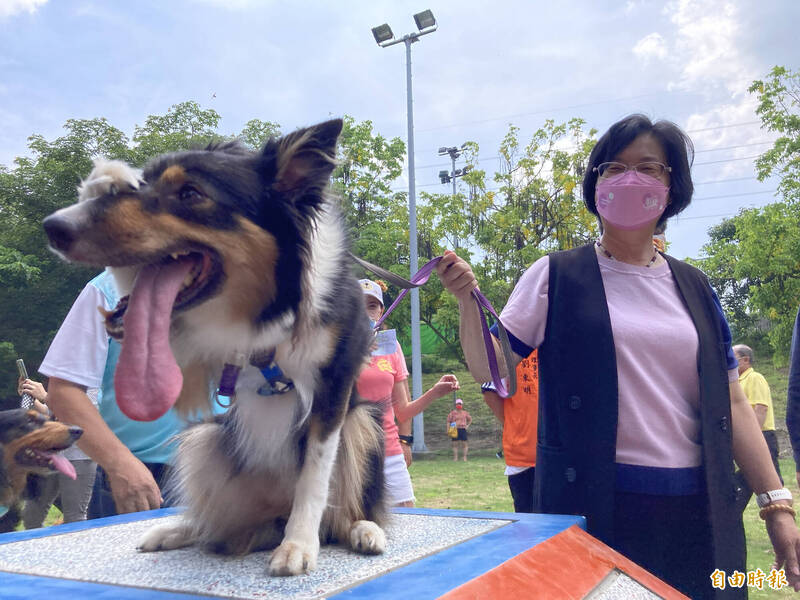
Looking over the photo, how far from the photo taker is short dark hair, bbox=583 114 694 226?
2564 mm

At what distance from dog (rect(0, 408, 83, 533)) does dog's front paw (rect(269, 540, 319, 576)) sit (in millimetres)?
3618

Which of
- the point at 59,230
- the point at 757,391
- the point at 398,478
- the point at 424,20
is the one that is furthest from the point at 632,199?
the point at 424,20

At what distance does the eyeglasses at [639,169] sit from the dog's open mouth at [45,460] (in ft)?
14.1

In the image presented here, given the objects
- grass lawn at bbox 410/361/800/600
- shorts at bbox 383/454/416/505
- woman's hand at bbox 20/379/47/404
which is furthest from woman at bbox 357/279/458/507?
grass lawn at bbox 410/361/800/600

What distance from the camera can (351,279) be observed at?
6.33ft

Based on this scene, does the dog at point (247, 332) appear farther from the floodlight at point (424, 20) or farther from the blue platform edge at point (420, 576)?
the floodlight at point (424, 20)

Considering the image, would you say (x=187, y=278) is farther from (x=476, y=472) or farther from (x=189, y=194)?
(x=476, y=472)

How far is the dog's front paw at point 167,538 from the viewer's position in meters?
1.94

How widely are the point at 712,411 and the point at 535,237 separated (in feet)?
61.9

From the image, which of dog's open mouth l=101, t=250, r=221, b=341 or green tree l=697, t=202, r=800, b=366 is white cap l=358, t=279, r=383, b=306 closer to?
dog's open mouth l=101, t=250, r=221, b=341

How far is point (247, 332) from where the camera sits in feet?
5.34

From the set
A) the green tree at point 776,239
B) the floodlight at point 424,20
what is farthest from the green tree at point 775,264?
the floodlight at point 424,20

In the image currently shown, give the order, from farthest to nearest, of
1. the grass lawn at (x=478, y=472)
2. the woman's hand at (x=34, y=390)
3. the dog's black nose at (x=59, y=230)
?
the grass lawn at (x=478, y=472)
the woman's hand at (x=34, y=390)
the dog's black nose at (x=59, y=230)

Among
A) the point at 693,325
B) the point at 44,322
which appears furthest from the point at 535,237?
the point at 693,325
